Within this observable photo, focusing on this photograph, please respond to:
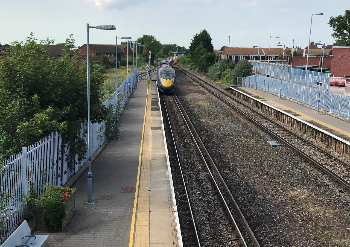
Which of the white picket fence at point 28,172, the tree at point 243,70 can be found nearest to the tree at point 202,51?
the tree at point 243,70

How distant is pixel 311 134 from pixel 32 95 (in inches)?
675

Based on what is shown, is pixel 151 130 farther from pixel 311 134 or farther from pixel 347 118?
pixel 347 118

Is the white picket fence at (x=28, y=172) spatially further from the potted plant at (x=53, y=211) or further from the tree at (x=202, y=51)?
the tree at (x=202, y=51)

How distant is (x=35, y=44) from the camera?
13695 mm

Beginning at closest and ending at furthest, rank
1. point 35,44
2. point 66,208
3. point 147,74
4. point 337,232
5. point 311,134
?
point 66,208
point 337,232
point 35,44
point 311,134
point 147,74

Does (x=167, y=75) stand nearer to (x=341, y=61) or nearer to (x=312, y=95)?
(x=312, y=95)

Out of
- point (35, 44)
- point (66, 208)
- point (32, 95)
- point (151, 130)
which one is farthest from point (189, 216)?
point (151, 130)

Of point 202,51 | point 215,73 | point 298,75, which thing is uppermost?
point 202,51

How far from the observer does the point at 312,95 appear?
106ft

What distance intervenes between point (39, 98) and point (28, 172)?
9.86 ft

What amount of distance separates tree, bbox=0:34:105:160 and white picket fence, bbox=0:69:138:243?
18.3 inches

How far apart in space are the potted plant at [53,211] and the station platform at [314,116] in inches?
617

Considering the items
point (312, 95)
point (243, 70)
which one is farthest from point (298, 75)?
point (312, 95)

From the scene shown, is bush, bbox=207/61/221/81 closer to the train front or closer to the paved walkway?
the train front
